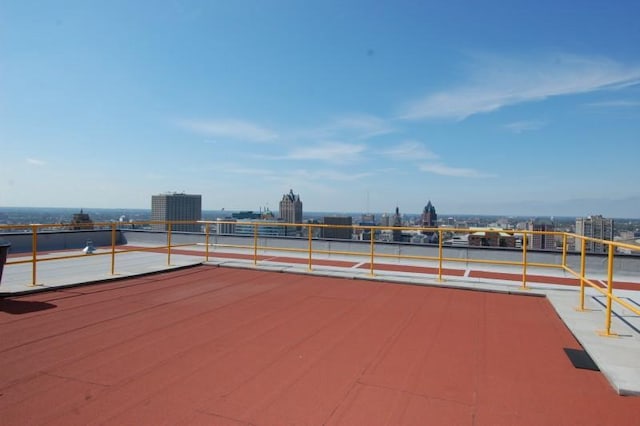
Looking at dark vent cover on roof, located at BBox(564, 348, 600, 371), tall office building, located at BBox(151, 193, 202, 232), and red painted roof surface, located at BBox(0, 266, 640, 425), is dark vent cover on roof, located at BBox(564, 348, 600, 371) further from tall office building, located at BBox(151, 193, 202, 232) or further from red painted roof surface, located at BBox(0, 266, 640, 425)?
tall office building, located at BBox(151, 193, 202, 232)

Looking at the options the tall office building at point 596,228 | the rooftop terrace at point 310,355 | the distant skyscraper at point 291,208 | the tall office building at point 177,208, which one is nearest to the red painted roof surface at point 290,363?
the rooftop terrace at point 310,355

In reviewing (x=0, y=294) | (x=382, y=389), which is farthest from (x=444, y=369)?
(x=0, y=294)

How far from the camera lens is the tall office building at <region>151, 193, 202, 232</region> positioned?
20.4 metres

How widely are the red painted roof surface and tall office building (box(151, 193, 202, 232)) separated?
43.1 ft

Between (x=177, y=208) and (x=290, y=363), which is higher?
(x=177, y=208)

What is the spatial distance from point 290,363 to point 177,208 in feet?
59.4

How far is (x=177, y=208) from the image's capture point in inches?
826

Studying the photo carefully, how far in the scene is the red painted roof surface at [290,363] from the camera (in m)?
3.43

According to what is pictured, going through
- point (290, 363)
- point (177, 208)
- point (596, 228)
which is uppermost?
point (177, 208)

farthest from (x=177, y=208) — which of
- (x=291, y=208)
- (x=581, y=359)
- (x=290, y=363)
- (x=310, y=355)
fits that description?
(x=581, y=359)

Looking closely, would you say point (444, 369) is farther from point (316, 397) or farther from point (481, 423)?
point (316, 397)

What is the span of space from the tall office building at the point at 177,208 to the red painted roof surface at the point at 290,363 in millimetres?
13146

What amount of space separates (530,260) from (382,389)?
421 inches

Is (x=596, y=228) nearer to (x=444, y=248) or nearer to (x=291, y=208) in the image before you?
(x=444, y=248)
